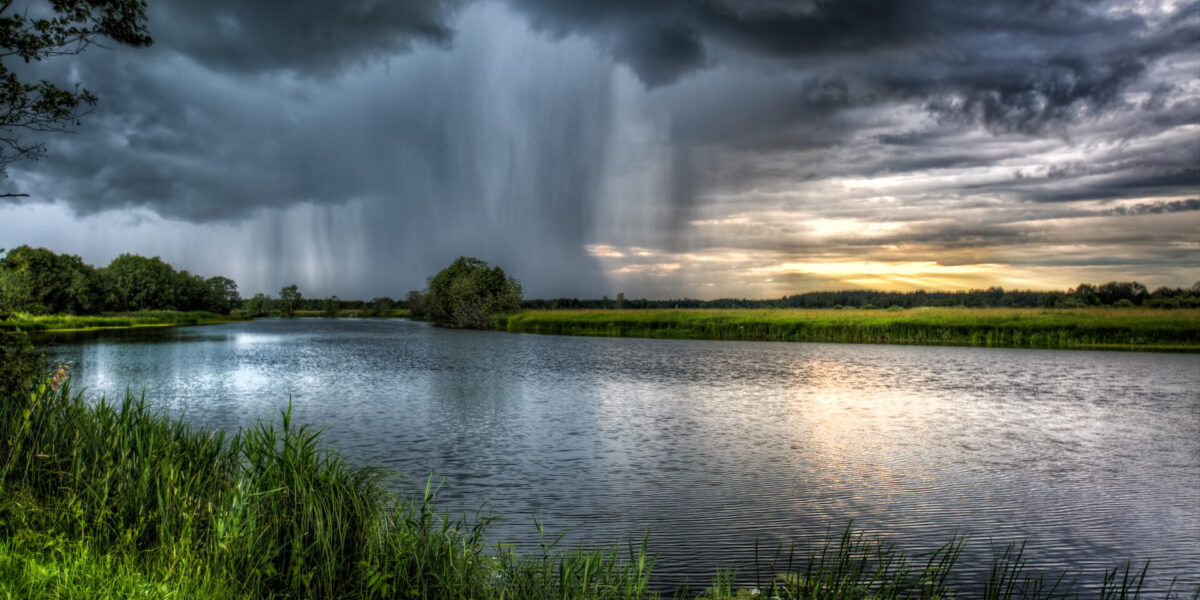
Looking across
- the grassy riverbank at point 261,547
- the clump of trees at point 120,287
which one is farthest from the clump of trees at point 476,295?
the grassy riverbank at point 261,547

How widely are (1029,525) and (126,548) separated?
9425mm

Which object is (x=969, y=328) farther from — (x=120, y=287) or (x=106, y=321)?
(x=120, y=287)

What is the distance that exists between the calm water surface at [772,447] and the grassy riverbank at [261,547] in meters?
1.01

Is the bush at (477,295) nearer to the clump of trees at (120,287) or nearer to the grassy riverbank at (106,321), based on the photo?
the grassy riverbank at (106,321)

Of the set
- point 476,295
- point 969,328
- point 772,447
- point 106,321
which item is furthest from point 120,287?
point 772,447

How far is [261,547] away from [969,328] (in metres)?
48.5

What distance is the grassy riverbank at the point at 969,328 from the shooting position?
40.0 m

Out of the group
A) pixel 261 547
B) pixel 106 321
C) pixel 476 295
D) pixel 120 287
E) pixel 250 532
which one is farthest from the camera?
pixel 120 287

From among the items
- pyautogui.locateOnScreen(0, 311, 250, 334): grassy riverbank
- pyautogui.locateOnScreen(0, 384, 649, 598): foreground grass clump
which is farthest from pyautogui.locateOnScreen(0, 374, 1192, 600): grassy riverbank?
pyautogui.locateOnScreen(0, 311, 250, 334): grassy riverbank

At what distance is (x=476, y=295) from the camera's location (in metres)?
88.2

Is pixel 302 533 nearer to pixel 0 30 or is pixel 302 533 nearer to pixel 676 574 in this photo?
pixel 676 574

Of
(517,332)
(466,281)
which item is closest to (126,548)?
(517,332)

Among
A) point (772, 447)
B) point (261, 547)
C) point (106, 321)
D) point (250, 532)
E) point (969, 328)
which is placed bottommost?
point (772, 447)

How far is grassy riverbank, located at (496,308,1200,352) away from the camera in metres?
40.0
